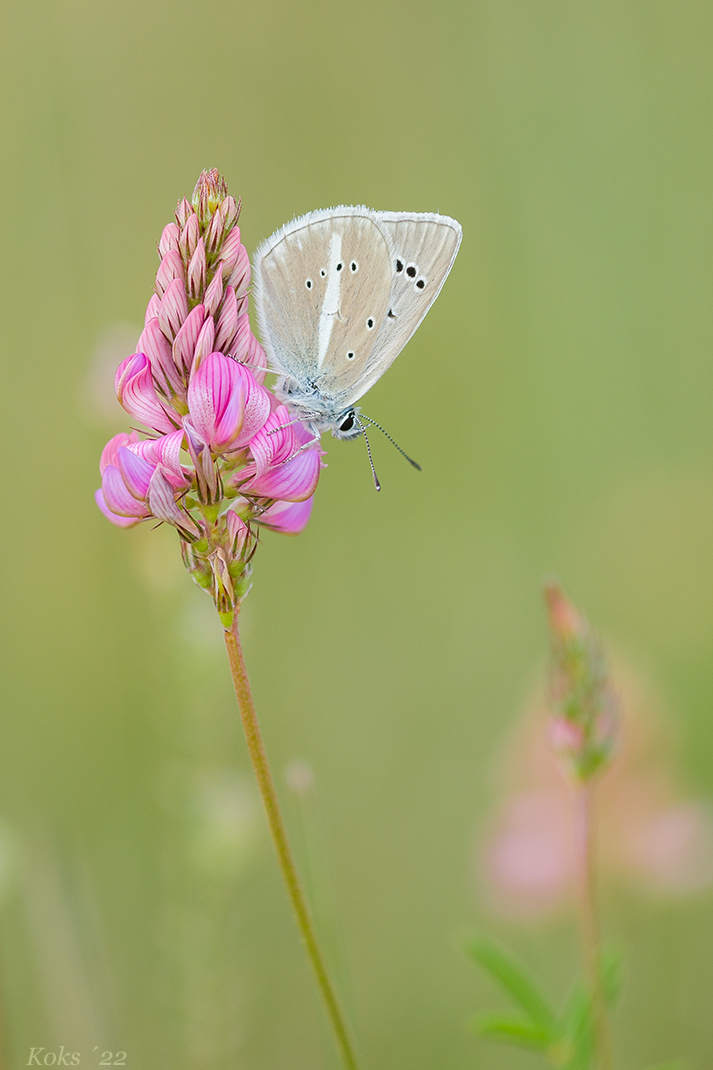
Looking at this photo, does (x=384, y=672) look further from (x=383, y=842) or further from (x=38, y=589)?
(x=38, y=589)

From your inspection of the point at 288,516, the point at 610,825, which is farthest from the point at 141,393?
the point at 610,825

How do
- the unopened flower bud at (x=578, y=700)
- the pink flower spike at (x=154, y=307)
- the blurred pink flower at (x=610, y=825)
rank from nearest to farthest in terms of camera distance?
1. the pink flower spike at (x=154, y=307)
2. the unopened flower bud at (x=578, y=700)
3. the blurred pink flower at (x=610, y=825)

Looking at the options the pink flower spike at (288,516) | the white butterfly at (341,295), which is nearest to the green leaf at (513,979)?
the pink flower spike at (288,516)

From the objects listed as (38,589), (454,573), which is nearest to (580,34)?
(454,573)

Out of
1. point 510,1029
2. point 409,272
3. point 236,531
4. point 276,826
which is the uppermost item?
point 409,272

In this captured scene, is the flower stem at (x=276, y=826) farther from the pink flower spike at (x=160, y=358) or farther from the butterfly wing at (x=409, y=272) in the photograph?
the butterfly wing at (x=409, y=272)

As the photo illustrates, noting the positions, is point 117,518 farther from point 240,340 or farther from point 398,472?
point 398,472
